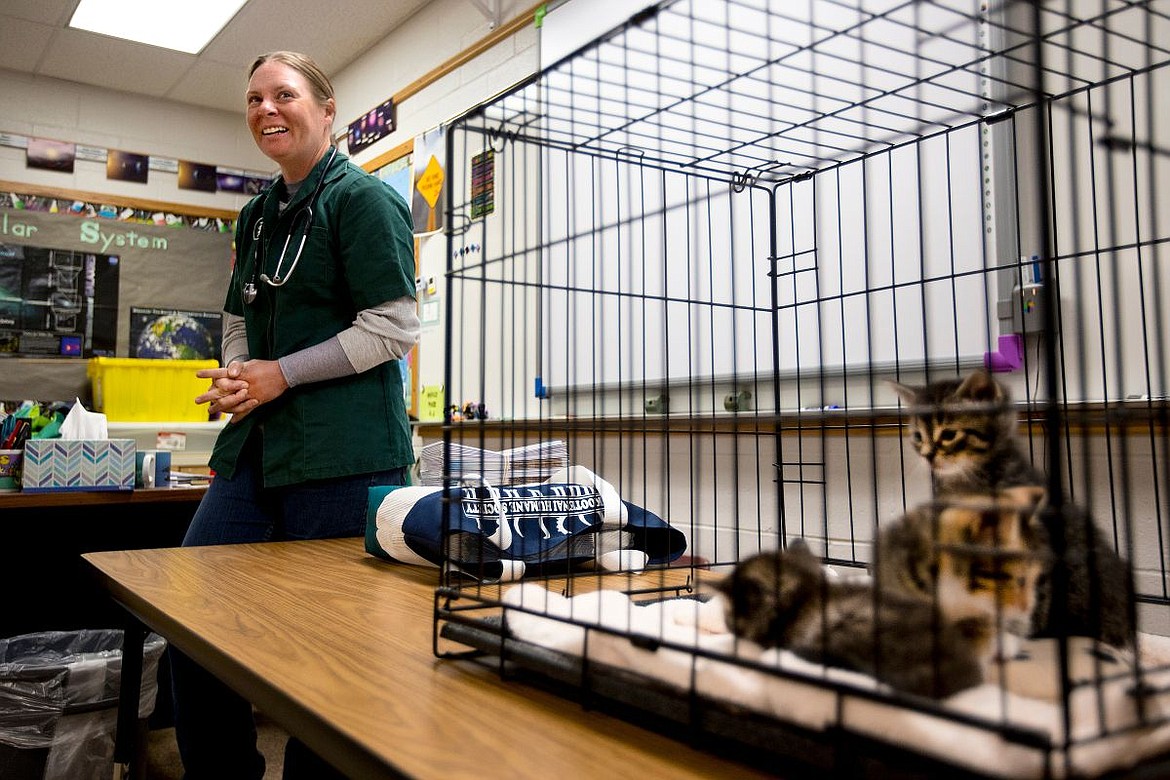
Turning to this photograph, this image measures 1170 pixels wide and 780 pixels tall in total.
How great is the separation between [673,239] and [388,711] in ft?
6.04

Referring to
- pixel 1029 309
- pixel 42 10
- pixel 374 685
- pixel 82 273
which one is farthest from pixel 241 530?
pixel 82 273

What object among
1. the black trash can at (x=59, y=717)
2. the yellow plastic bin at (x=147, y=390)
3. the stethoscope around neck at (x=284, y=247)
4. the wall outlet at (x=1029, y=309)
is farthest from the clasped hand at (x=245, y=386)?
the yellow plastic bin at (x=147, y=390)

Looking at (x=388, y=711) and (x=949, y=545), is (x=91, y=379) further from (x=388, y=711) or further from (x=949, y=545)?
(x=949, y=545)

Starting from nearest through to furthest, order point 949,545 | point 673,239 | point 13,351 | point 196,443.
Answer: point 949,545
point 673,239
point 196,443
point 13,351

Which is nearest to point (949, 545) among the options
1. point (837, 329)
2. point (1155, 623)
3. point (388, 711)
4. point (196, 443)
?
point (388, 711)

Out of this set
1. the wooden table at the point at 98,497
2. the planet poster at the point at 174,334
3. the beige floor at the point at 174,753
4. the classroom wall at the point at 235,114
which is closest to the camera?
the wooden table at the point at 98,497

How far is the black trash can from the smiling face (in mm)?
1195

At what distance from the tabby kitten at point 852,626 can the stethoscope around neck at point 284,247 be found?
1.19 m

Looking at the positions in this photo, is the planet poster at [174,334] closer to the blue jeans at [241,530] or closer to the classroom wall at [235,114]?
the classroom wall at [235,114]

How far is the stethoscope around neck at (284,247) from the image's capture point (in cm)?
150

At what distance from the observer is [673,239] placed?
227 cm

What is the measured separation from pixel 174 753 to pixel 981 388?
7.98 feet

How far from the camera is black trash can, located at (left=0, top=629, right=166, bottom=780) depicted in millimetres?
1833

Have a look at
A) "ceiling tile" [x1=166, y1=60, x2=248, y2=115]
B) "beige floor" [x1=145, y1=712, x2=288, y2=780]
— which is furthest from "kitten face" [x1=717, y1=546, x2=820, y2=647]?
"ceiling tile" [x1=166, y1=60, x2=248, y2=115]
